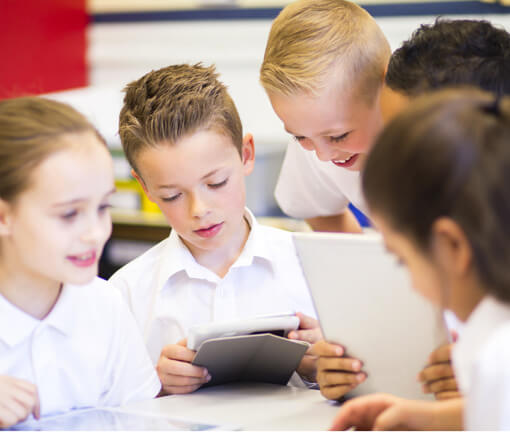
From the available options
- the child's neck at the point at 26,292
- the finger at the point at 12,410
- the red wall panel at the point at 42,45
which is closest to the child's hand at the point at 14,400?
the finger at the point at 12,410

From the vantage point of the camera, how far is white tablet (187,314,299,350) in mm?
1149

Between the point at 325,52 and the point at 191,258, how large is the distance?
51cm

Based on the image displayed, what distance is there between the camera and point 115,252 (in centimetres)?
338

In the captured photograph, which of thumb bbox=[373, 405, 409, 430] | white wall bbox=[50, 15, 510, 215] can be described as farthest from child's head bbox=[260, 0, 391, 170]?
white wall bbox=[50, 15, 510, 215]

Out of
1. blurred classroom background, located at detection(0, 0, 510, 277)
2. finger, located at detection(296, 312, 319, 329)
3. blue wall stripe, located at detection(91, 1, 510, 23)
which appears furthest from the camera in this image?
blurred classroom background, located at detection(0, 0, 510, 277)

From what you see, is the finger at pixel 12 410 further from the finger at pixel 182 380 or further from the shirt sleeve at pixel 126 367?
the finger at pixel 182 380

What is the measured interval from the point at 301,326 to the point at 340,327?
26 cm

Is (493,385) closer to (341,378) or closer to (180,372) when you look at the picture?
(341,378)

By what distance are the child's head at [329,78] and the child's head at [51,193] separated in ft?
1.61

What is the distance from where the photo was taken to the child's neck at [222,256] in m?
1.53

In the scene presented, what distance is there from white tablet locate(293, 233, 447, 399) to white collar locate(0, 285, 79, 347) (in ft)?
1.27

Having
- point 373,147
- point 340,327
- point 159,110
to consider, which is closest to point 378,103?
point 159,110

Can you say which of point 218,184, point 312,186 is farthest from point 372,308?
point 312,186

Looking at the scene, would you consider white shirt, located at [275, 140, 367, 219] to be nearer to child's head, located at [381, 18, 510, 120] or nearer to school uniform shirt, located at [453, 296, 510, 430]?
child's head, located at [381, 18, 510, 120]
